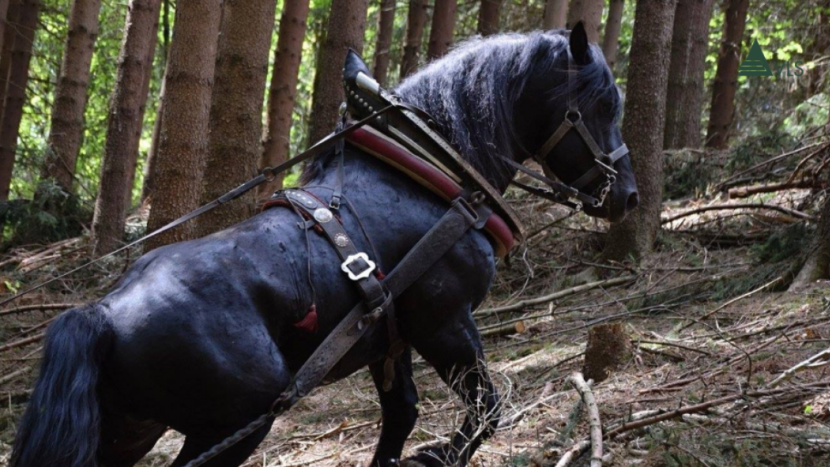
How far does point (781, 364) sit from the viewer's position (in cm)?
489

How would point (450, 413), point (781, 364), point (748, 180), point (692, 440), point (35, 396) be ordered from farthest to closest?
point (748, 180) → point (450, 413) → point (781, 364) → point (692, 440) → point (35, 396)

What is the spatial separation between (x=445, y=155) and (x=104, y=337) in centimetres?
172

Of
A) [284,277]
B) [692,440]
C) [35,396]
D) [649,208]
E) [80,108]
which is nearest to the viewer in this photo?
[35,396]

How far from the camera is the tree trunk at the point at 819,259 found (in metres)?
6.12

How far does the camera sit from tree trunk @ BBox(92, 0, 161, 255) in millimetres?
9516

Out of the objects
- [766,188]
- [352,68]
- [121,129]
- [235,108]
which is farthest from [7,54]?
[352,68]

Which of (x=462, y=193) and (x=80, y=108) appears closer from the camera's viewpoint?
(x=462, y=193)

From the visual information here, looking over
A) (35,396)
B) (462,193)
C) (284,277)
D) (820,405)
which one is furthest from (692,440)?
(35,396)

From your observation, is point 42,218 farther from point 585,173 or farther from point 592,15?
point 585,173

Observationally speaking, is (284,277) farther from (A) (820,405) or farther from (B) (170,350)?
(A) (820,405)

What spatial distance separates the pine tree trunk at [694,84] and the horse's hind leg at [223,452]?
386 inches

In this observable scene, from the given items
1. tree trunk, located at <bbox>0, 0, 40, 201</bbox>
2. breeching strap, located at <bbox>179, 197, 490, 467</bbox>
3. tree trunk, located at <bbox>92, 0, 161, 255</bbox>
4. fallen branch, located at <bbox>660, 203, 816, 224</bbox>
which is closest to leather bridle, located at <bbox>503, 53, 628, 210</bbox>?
breeching strap, located at <bbox>179, 197, 490, 467</bbox>

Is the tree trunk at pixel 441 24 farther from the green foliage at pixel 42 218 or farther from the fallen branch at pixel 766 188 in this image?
the fallen branch at pixel 766 188

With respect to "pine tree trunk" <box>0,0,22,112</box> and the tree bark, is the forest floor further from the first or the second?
"pine tree trunk" <box>0,0,22,112</box>
